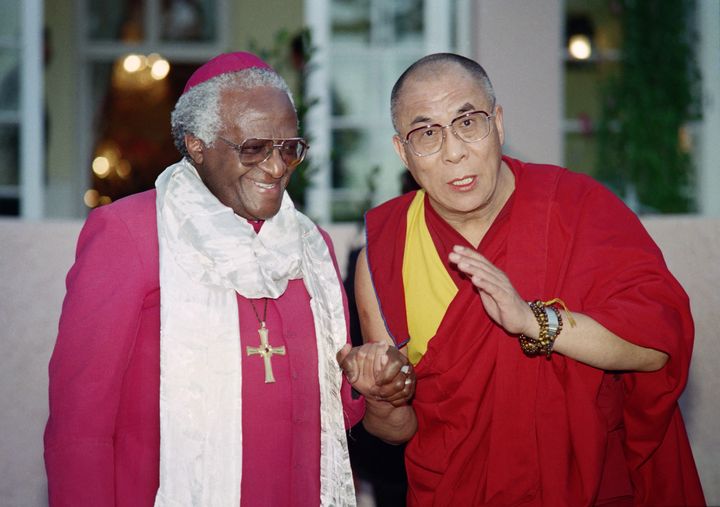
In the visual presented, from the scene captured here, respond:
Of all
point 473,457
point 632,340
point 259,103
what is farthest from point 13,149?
point 632,340

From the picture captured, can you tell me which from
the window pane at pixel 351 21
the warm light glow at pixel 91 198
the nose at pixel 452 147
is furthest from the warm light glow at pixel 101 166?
the nose at pixel 452 147

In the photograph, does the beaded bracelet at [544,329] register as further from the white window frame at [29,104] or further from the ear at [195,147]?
the white window frame at [29,104]

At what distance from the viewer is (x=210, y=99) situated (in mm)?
2232

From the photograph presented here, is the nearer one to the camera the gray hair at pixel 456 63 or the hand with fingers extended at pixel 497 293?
the hand with fingers extended at pixel 497 293

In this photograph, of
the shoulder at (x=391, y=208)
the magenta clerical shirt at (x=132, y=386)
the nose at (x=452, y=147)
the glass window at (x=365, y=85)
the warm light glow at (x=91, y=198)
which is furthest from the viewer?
the warm light glow at (x=91, y=198)

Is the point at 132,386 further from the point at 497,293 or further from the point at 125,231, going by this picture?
the point at 497,293

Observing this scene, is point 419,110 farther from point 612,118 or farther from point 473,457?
point 612,118

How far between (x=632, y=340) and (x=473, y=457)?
61 centimetres

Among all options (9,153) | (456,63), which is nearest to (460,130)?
(456,63)

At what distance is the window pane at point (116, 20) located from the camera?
807 cm

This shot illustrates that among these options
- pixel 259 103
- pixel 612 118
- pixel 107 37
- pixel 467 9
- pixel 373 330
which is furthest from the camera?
pixel 107 37

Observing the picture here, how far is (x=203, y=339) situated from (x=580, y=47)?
17.7ft

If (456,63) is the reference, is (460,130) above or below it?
below

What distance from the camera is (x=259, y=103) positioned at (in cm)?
222
